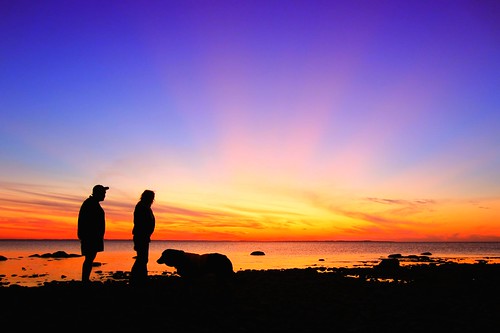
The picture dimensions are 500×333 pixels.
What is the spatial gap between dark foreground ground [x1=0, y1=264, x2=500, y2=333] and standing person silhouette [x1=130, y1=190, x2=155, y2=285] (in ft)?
1.72

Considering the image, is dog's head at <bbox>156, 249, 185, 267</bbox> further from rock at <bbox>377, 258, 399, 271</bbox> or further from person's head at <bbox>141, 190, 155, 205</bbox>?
rock at <bbox>377, 258, 399, 271</bbox>

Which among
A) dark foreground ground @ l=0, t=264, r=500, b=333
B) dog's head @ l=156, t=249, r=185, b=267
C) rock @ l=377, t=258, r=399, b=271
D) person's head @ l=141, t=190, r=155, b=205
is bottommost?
rock @ l=377, t=258, r=399, b=271

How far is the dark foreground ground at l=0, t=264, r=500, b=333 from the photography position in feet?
25.7

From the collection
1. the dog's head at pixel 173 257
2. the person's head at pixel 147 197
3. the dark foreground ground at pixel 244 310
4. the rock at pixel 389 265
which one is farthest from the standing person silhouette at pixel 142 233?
the rock at pixel 389 265

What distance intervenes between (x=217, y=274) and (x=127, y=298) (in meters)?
2.96

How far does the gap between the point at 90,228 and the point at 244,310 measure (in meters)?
5.12

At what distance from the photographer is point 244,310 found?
32.0ft

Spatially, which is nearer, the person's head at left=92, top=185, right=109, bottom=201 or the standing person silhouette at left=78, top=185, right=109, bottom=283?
the standing person silhouette at left=78, top=185, right=109, bottom=283

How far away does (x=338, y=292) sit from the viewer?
1348 cm

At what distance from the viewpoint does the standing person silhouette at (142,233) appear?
12047 mm

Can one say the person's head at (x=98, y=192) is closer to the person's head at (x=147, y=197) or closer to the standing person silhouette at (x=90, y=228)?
the standing person silhouette at (x=90, y=228)

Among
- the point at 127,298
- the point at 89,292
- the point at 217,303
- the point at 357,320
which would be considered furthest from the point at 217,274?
the point at 357,320

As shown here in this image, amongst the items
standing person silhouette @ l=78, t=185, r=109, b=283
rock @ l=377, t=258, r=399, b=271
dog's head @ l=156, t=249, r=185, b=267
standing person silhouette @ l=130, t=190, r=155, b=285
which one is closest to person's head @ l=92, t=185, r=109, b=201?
standing person silhouette @ l=78, t=185, r=109, b=283

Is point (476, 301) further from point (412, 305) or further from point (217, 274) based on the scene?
point (217, 274)
